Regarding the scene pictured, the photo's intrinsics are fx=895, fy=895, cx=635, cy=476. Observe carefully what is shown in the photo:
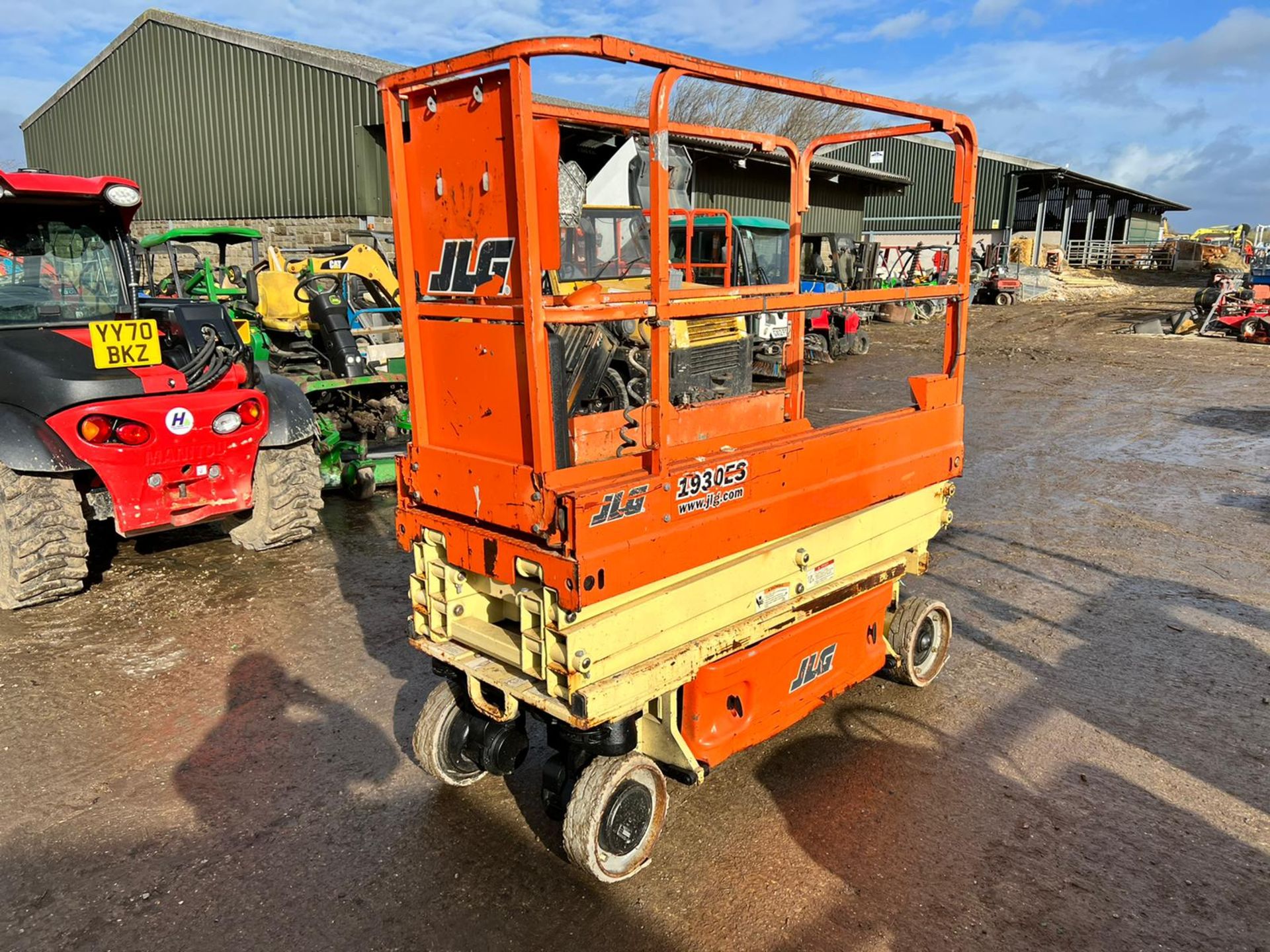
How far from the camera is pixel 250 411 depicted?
575 centimetres

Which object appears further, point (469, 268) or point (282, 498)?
point (282, 498)

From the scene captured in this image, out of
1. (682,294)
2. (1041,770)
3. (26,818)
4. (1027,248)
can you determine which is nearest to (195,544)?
(26,818)

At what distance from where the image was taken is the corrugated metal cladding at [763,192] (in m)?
20.2

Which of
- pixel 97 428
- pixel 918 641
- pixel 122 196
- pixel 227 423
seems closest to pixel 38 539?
pixel 97 428

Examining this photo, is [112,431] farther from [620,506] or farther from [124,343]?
[620,506]

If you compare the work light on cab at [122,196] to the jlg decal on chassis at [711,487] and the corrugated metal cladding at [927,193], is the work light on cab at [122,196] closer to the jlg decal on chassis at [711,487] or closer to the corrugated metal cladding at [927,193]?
the jlg decal on chassis at [711,487]

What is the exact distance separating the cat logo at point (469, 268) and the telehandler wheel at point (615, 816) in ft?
5.31

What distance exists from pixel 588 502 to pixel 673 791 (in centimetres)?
159

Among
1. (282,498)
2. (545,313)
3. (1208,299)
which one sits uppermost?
(545,313)

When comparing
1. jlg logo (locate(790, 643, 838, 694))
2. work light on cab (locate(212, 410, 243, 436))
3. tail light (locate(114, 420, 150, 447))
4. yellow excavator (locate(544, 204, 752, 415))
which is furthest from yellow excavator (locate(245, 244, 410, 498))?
jlg logo (locate(790, 643, 838, 694))

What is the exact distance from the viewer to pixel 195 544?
6574 millimetres

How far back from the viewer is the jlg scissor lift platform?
8.80ft

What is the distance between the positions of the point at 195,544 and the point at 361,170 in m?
10.7

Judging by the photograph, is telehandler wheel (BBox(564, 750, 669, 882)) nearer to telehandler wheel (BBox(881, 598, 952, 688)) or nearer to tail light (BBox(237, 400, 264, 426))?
telehandler wheel (BBox(881, 598, 952, 688))
